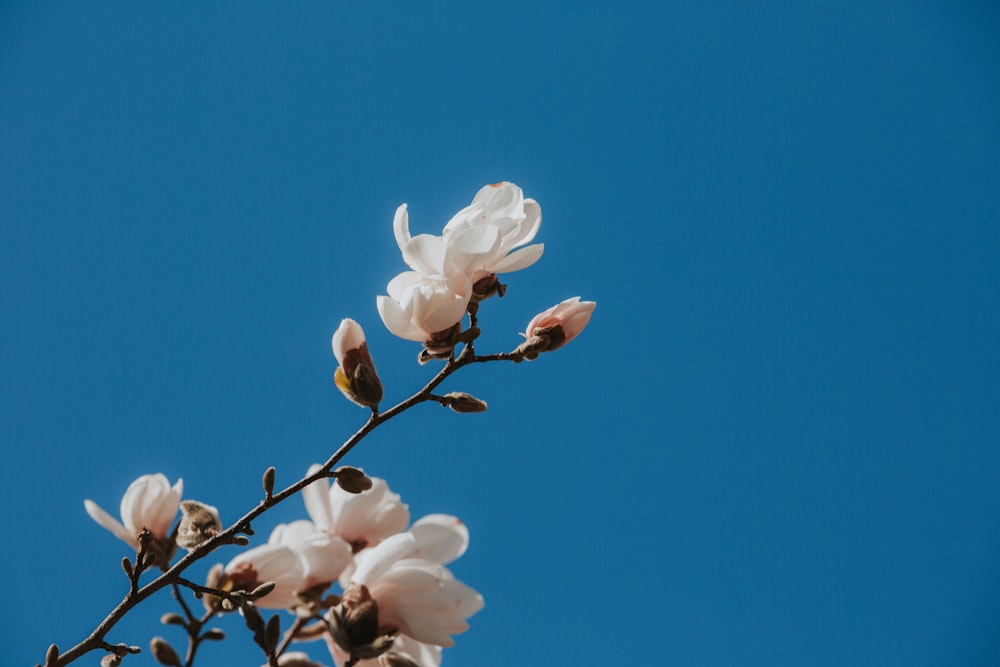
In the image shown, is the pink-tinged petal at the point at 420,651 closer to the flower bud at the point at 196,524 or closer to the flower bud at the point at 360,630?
the flower bud at the point at 360,630

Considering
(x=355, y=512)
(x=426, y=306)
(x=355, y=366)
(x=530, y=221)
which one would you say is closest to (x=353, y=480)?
(x=355, y=512)

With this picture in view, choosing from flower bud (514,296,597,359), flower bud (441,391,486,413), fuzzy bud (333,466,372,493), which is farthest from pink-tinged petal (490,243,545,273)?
fuzzy bud (333,466,372,493)

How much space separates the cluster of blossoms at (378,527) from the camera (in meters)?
1.05

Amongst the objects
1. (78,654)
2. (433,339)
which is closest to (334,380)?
(433,339)

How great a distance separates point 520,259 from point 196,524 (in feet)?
2.28

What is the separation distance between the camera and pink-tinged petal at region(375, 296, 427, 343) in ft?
4.10

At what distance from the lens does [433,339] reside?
49.7 inches

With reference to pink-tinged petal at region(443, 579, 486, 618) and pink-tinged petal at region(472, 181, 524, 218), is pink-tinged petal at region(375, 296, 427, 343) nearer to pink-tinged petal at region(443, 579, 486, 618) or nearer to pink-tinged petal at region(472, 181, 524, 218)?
pink-tinged petal at region(472, 181, 524, 218)

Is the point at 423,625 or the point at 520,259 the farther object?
the point at 520,259

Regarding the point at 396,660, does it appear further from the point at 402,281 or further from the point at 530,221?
the point at 530,221

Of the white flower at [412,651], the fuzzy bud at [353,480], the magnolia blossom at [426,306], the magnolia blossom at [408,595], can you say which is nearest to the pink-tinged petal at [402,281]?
the magnolia blossom at [426,306]

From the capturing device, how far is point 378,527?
125cm

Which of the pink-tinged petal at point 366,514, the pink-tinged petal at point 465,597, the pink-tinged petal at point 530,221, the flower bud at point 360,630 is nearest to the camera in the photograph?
the flower bud at point 360,630

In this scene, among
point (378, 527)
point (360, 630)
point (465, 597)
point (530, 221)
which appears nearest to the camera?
point (360, 630)
